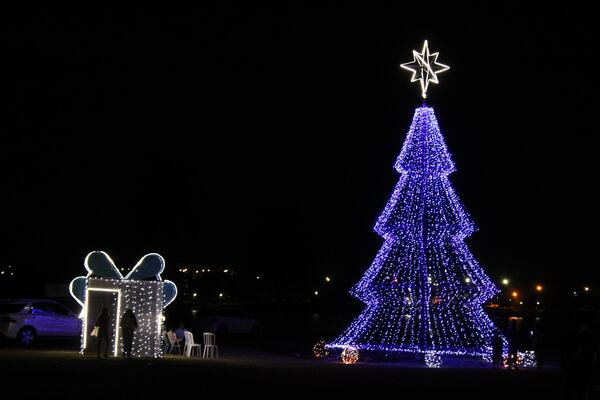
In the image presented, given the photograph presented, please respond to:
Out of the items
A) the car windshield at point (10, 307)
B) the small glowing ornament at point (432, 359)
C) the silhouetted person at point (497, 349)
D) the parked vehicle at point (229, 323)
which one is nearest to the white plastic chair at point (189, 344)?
the car windshield at point (10, 307)

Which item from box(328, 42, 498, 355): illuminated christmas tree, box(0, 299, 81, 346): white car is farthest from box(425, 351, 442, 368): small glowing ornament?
box(0, 299, 81, 346): white car

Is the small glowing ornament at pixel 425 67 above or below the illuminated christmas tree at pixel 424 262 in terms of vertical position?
above

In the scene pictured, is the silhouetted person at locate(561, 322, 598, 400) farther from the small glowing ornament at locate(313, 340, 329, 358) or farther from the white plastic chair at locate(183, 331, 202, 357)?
the white plastic chair at locate(183, 331, 202, 357)

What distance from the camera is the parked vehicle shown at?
36.5 metres

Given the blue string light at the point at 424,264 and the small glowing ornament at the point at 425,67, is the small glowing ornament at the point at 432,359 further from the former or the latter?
the small glowing ornament at the point at 425,67

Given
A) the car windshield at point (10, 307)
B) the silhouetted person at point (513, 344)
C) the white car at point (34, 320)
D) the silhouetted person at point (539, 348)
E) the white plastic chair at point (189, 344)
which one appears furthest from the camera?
the car windshield at point (10, 307)

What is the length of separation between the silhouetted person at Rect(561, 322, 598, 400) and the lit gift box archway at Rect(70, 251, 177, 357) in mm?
12903

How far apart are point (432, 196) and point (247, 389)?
12076 millimetres

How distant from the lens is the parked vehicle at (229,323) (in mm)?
36469

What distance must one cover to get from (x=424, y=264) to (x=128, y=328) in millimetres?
8640

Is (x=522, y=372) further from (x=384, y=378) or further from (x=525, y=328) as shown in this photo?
(x=384, y=378)

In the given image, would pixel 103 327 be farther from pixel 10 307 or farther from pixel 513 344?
pixel 513 344

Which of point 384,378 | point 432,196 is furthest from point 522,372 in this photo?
point 432,196

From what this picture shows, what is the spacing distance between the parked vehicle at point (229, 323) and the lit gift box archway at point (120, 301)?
1400 centimetres
